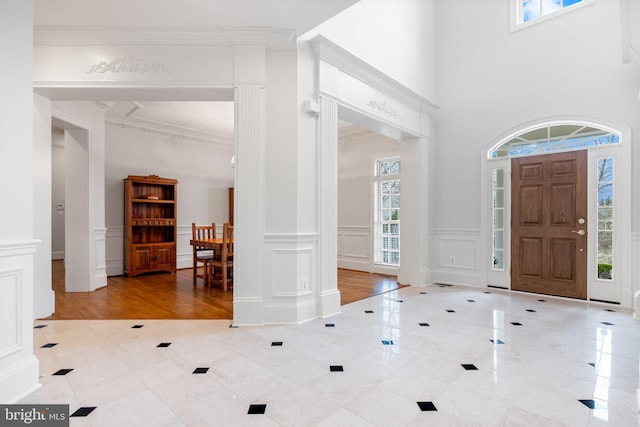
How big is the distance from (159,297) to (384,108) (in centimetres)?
431

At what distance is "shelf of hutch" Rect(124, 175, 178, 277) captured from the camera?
20.9 feet

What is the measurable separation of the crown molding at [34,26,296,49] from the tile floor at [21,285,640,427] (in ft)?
9.73

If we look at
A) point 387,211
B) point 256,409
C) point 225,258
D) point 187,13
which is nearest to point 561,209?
point 387,211

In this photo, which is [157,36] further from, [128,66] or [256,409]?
[256,409]

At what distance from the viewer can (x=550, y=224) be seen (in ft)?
15.9

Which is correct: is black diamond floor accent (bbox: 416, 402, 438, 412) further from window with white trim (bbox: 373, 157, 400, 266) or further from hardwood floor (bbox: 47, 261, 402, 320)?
window with white trim (bbox: 373, 157, 400, 266)

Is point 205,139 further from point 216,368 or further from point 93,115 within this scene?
point 216,368

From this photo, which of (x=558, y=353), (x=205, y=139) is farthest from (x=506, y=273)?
(x=205, y=139)

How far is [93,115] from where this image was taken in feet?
17.0

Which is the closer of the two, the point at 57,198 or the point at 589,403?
the point at 589,403

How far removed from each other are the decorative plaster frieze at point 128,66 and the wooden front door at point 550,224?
16.8ft

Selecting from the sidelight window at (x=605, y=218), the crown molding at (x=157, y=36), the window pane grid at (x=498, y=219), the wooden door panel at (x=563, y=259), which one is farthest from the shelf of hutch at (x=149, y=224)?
the sidelight window at (x=605, y=218)

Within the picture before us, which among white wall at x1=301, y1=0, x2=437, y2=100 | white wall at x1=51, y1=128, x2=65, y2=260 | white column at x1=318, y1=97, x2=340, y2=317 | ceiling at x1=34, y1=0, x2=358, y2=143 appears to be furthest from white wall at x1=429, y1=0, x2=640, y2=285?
white wall at x1=51, y1=128, x2=65, y2=260

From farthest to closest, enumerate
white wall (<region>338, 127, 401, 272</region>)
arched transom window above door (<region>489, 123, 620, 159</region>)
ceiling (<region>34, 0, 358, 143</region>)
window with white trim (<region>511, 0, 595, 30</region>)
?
white wall (<region>338, 127, 401, 272</region>), window with white trim (<region>511, 0, 595, 30</region>), arched transom window above door (<region>489, 123, 620, 159</region>), ceiling (<region>34, 0, 358, 143</region>)
